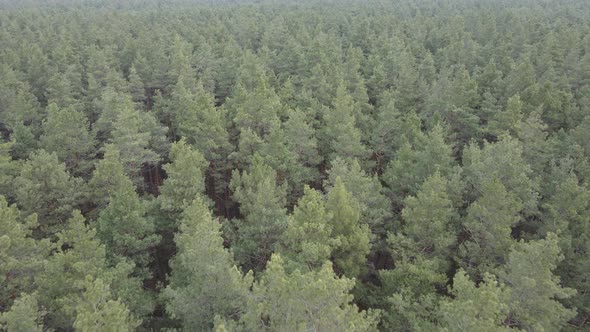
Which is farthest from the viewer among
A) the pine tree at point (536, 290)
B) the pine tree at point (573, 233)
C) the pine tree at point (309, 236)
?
the pine tree at point (573, 233)

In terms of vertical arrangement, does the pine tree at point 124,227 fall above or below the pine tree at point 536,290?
below

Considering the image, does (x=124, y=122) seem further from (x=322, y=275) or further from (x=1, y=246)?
(x=322, y=275)

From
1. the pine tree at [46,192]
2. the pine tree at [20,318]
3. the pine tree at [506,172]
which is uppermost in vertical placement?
the pine tree at [506,172]

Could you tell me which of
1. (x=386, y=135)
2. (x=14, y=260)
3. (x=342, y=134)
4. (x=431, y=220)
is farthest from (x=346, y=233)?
(x=14, y=260)

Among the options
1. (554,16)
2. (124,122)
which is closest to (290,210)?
(124,122)

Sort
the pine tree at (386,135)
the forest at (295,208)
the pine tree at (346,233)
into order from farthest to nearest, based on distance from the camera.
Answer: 1. the pine tree at (386,135)
2. the pine tree at (346,233)
3. the forest at (295,208)

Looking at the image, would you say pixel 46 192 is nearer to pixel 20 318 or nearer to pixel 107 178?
pixel 107 178

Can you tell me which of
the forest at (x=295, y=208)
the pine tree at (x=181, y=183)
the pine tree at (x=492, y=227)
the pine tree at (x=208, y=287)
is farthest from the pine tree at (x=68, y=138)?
the pine tree at (x=492, y=227)

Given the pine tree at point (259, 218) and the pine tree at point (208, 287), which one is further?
the pine tree at point (259, 218)

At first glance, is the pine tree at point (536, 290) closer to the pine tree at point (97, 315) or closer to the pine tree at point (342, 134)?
the pine tree at point (97, 315)
